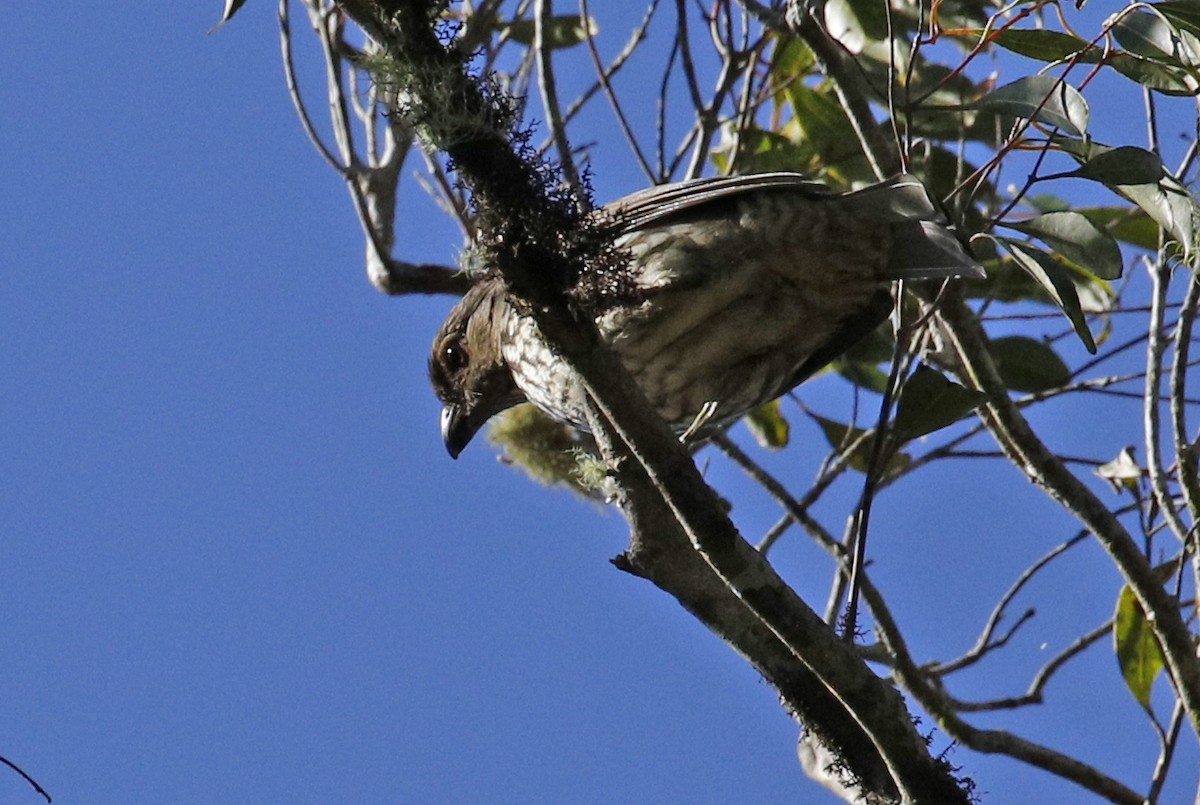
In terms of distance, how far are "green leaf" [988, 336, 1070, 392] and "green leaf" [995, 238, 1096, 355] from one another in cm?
178

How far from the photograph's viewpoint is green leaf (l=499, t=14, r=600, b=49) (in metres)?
5.67

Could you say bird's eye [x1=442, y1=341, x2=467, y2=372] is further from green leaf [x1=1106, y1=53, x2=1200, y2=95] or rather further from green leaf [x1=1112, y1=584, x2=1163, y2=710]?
green leaf [x1=1106, y1=53, x2=1200, y2=95]

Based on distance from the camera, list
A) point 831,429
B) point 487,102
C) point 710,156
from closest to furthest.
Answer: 1. point 487,102
2. point 831,429
3. point 710,156

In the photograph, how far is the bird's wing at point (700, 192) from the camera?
3.97 meters

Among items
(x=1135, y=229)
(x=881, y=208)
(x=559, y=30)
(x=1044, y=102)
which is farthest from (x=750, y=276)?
(x=559, y=30)

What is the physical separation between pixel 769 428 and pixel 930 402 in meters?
2.28

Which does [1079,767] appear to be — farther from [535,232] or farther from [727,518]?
[535,232]

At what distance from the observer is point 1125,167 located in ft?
9.27

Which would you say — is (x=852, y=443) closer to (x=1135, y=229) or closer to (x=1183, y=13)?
(x=1135, y=229)

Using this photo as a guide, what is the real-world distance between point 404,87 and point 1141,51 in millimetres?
1523

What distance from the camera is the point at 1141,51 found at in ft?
9.55

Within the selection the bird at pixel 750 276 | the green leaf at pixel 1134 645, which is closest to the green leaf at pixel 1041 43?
the bird at pixel 750 276

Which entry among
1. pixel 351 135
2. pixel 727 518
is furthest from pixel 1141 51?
pixel 351 135

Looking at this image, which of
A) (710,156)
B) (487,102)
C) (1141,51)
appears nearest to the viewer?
(487,102)
